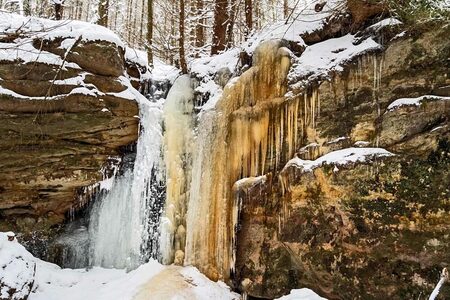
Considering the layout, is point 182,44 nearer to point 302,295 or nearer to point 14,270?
point 14,270

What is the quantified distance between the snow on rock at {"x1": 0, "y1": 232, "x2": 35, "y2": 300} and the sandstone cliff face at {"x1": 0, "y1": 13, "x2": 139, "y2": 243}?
177cm

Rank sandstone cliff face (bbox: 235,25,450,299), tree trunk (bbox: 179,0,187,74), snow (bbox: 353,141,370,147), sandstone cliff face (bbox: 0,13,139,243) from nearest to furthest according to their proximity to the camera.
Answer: sandstone cliff face (bbox: 235,25,450,299) → snow (bbox: 353,141,370,147) → sandstone cliff face (bbox: 0,13,139,243) → tree trunk (bbox: 179,0,187,74)

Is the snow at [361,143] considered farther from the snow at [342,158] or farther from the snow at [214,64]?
the snow at [214,64]

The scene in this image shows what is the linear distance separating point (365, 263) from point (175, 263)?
12.0ft

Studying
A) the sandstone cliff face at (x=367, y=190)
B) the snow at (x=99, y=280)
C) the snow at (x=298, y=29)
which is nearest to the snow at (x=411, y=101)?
the sandstone cliff face at (x=367, y=190)

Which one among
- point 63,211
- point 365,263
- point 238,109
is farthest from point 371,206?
point 63,211

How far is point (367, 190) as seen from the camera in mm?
5426

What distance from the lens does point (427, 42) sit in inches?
210

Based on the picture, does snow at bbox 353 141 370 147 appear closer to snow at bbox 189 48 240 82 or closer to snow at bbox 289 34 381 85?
snow at bbox 289 34 381 85

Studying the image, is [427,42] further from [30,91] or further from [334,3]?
[30,91]

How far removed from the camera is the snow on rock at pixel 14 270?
575 centimetres

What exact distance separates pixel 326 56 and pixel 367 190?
2.32 metres

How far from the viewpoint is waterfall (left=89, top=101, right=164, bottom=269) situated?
797cm

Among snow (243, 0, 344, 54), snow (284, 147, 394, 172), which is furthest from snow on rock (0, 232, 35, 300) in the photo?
snow (243, 0, 344, 54)
